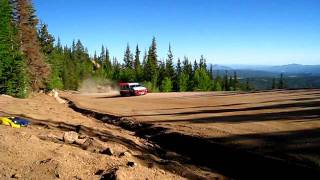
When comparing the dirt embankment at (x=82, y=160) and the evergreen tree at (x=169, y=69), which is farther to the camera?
the evergreen tree at (x=169, y=69)

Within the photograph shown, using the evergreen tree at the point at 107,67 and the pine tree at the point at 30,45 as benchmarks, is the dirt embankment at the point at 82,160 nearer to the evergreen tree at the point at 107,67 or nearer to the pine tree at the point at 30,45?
the pine tree at the point at 30,45

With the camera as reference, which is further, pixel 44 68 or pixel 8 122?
pixel 44 68

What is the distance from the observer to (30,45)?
57.3m

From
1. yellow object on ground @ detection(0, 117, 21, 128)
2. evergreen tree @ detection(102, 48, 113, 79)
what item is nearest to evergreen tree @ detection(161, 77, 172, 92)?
evergreen tree @ detection(102, 48, 113, 79)

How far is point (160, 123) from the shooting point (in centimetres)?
2631

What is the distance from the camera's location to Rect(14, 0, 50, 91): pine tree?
2249 inches

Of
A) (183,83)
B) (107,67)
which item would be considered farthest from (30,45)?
(107,67)

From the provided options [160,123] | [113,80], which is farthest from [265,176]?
[113,80]

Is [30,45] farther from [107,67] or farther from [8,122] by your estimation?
[107,67]

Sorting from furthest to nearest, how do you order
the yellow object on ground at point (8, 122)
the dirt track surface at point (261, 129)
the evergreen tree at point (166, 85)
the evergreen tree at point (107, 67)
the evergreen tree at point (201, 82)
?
the evergreen tree at point (107, 67) < the evergreen tree at point (201, 82) < the evergreen tree at point (166, 85) < the yellow object on ground at point (8, 122) < the dirt track surface at point (261, 129)

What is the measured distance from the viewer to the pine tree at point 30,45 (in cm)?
5712

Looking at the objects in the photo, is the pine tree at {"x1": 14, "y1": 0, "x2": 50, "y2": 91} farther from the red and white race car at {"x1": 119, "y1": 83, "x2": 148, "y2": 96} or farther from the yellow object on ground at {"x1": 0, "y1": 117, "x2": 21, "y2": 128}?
the yellow object on ground at {"x1": 0, "y1": 117, "x2": 21, "y2": 128}

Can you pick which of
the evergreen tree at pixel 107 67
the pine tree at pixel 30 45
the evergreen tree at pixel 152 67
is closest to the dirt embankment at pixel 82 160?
the pine tree at pixel 30 45

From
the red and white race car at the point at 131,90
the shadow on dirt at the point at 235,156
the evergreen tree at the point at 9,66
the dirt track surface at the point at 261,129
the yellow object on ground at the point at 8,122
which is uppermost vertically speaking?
the evergreen tree at the point at 9,66
